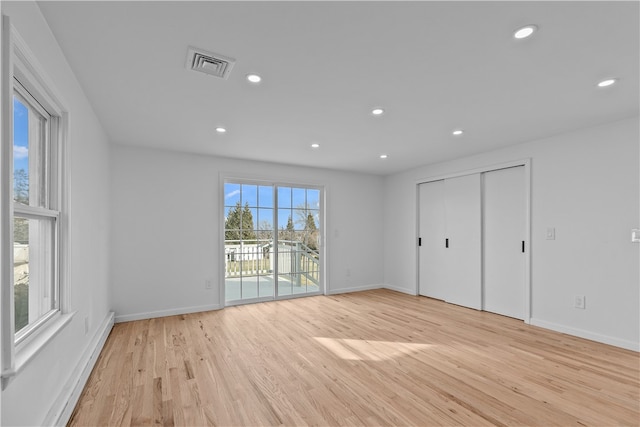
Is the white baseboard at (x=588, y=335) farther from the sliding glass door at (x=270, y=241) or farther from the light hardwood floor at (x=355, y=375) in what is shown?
the sliding glass door at (x=270, y=241)

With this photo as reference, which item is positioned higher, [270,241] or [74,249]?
[74,249]

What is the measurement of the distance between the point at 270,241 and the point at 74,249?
3061mm

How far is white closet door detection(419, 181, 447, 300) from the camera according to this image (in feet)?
16.9

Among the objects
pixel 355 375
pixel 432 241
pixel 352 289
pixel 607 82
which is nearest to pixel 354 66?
pixel 607 82

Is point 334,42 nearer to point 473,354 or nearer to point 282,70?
point 282,70

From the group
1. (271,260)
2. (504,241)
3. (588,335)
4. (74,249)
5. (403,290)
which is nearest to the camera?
(74,249)

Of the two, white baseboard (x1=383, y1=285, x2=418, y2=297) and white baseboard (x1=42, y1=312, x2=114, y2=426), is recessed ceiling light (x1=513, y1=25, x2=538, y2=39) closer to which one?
white baseboard (x1=42, y1=312, x2=114, y2=426)

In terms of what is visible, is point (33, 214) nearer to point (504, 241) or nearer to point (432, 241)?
point (504, 241)

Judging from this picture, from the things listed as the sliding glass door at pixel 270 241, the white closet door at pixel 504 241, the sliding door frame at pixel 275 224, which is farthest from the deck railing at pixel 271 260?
the white closet door at pixel 504 241

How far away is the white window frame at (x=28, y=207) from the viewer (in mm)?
1206

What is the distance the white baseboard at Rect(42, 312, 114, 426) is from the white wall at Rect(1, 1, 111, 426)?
0.01 m

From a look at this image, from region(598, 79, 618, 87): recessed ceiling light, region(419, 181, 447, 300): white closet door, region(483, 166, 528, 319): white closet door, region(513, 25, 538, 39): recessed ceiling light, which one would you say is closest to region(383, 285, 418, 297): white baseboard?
region(419, 181, 447, 300): white closet door

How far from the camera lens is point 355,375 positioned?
253cm

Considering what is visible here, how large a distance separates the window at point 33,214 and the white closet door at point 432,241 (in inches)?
192
